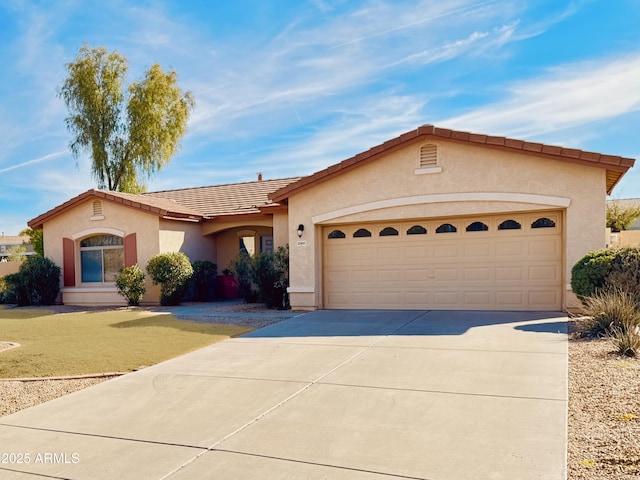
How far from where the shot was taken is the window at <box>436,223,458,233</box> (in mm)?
13211

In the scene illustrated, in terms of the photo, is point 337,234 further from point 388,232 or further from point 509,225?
point 509,225

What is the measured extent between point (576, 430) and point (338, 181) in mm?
9913

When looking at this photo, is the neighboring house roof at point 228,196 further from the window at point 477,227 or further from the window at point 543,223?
the window at point 543,223

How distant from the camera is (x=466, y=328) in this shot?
10.3 m

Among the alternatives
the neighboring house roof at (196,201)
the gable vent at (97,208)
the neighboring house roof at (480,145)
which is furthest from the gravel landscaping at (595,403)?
the gable vent at (97,208)

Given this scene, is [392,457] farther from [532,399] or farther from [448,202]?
[448,202]

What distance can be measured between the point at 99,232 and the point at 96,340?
28.9 feet

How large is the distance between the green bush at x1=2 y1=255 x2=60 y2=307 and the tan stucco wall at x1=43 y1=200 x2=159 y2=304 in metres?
0.43

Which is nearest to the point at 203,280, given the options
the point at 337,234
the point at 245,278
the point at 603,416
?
the point at 245,278

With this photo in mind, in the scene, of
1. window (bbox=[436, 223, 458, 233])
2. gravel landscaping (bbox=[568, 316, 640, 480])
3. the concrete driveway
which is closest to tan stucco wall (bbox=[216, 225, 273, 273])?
window (bbox=[436, 223, 458, 233])

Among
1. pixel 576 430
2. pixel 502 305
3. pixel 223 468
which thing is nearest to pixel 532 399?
pixel 576 430

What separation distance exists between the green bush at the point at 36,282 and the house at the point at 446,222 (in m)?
8.76

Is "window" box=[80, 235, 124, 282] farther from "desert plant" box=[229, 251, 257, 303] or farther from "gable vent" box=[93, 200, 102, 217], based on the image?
"desert plant" box=[229, 251, 257, 303]

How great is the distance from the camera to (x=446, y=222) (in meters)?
13.3
